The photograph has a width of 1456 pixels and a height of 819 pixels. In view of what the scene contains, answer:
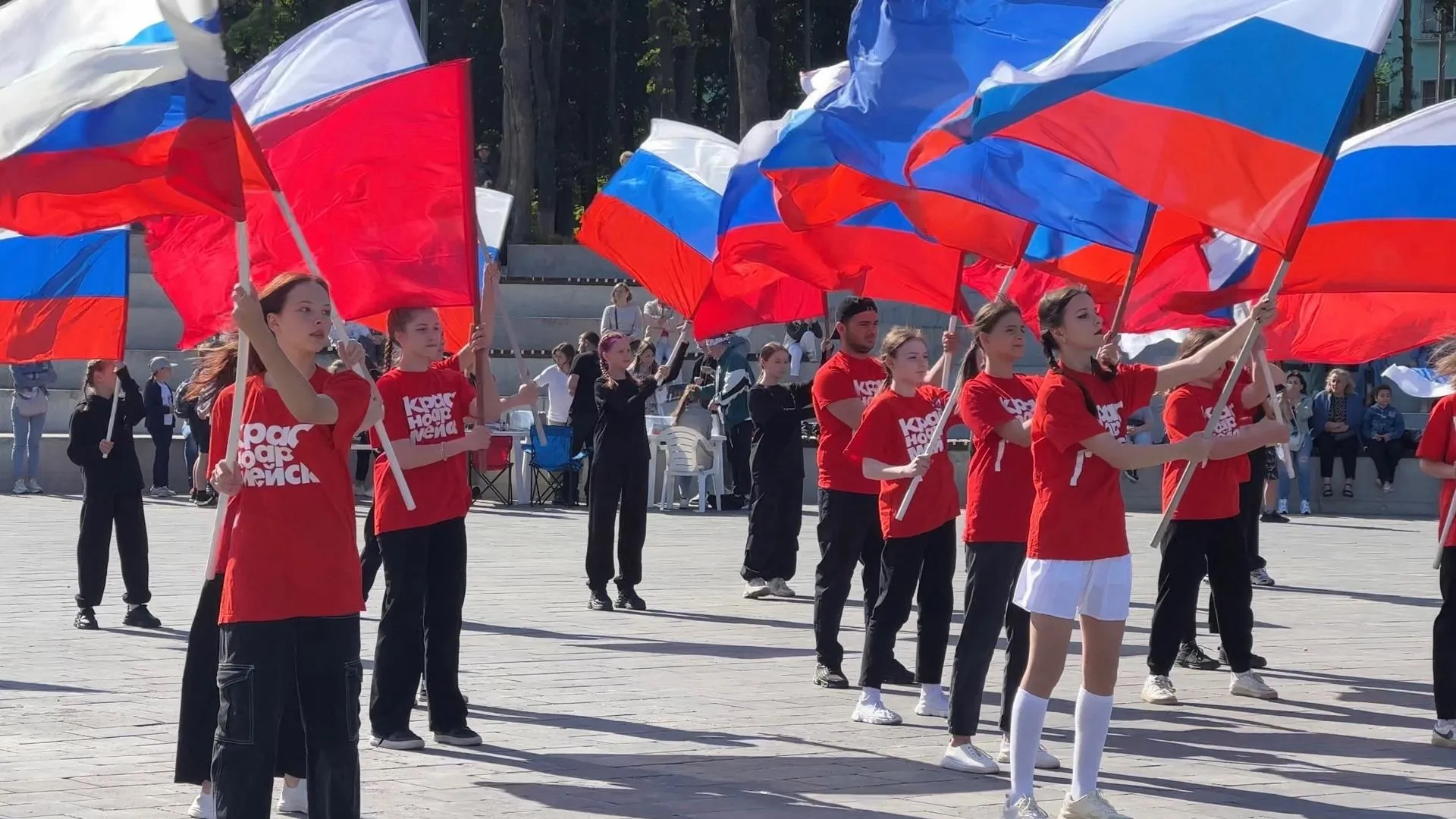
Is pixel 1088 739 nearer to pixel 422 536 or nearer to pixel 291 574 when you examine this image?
pixel 291 574

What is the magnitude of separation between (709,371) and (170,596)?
11066 mm

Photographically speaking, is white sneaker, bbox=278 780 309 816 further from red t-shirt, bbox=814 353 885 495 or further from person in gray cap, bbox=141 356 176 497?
person in gray cap, bbox=141 356 176 497

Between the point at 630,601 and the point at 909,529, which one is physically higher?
the point at 909,529

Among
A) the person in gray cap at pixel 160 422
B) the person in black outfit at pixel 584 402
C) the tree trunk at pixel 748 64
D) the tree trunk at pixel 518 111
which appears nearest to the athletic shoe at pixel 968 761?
the person in black outfit at pixel 584 402

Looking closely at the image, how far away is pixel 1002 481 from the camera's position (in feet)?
25.0

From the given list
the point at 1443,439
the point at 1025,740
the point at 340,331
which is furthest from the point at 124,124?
the point at 1443,439

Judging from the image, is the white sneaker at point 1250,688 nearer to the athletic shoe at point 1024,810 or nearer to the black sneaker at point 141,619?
the athletic shoe at point 1024,810

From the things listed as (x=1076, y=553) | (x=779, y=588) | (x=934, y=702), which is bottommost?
(x=934, y=702)

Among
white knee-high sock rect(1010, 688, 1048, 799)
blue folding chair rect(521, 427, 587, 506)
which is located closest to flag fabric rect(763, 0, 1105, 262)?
white knee-high sock rect(1010, 688, 1048, 799)

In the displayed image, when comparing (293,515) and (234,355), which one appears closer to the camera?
(293,515)

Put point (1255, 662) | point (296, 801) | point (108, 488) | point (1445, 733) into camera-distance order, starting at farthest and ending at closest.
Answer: point (108, 488), point (1255, 662), point (1445, 733), point (296, 801)

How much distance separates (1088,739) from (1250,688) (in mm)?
3268

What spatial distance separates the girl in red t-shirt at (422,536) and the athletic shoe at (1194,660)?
4.21 m

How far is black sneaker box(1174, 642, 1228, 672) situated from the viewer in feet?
34.3
